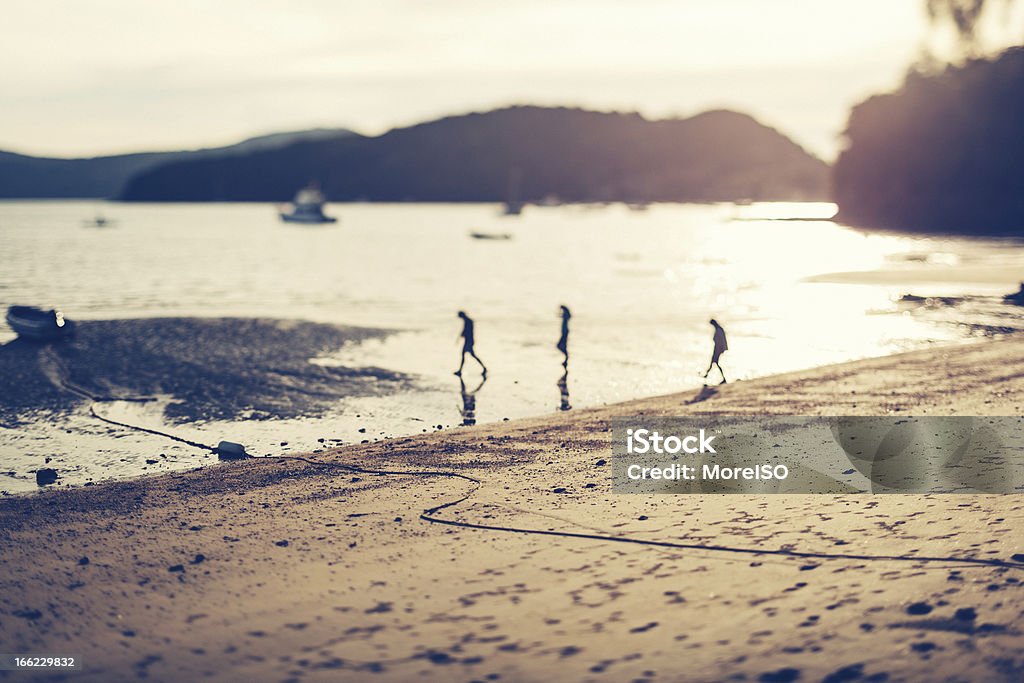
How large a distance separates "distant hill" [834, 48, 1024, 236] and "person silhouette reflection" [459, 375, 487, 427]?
100507 millimetres

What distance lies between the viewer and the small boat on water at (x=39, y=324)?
106ft

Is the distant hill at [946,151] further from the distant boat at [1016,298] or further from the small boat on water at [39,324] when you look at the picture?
the small boat on water at [39,324]

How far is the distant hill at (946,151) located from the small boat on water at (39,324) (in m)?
104

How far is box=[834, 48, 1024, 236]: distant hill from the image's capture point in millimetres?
101625

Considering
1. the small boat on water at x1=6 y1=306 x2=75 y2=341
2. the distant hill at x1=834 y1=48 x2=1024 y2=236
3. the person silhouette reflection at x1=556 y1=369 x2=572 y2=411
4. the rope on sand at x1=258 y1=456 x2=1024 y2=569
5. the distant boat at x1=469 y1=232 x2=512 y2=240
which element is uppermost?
the distant hill at x1=834 y1=48 x2=1024 y2=236

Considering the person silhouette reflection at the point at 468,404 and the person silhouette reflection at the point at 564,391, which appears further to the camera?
the person silhouette reflection at the point at 564,391

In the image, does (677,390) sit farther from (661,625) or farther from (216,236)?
(216,236)

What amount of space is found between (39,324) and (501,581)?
1168 inches

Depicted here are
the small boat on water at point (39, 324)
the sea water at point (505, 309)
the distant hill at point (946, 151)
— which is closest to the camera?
the sea water at point (505, 309)

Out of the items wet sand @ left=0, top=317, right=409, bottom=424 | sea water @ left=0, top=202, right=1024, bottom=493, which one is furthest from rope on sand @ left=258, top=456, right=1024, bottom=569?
wet sand @ left=0, top=317, right=409, bottom=424

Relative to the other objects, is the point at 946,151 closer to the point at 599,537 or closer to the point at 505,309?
the point at 505,309

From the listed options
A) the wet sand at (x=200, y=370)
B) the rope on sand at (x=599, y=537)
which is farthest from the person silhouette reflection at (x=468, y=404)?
the rope on sand at (x=599, y=537)

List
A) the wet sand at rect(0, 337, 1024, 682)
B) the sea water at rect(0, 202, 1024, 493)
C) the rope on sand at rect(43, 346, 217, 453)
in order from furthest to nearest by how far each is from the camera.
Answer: the sea water at rect(0, 202, 1024, 493), the rope on sand at rect(43, 346, 217, 453), the wet sand at rect(0, 337, 1024, 682)

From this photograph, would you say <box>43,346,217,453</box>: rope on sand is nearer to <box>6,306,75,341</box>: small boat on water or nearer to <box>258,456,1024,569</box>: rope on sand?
<box>6,306,75,341</box>: small boat on water
